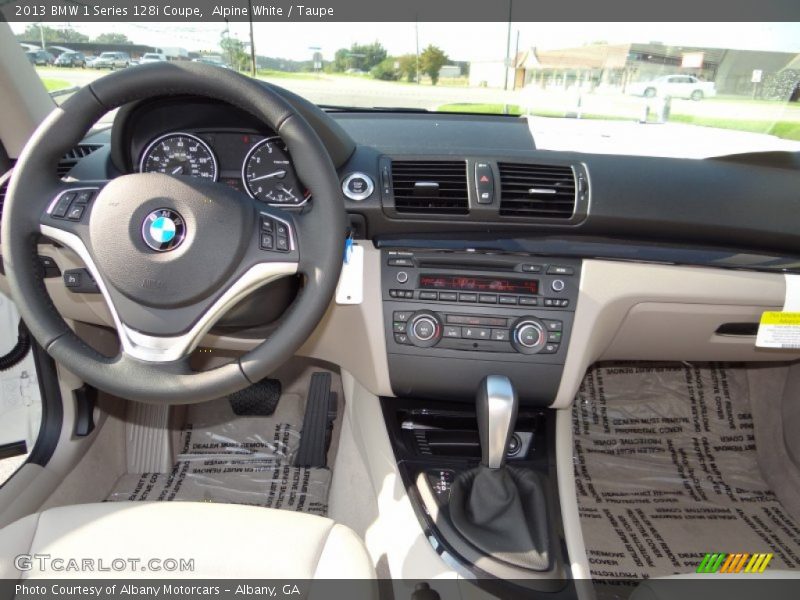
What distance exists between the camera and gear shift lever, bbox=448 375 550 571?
1415mm

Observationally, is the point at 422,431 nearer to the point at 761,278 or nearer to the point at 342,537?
the point at 342,537

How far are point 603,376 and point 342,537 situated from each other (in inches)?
61.2

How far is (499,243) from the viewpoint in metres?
1.59

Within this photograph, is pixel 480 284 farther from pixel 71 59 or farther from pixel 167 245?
pixel 71 59

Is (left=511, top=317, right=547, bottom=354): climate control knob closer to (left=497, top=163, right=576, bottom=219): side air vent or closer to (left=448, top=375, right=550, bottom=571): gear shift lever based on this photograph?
(left=448, top=375, right=550, bottom=571): gear shift lever

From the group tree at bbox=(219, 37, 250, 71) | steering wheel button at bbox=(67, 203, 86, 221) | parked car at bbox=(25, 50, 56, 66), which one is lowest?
steering wheel button at bbox=(67, 203, 86, 221)

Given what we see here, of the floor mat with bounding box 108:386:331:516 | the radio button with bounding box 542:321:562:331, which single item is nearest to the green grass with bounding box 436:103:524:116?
the radio button with bounding box 542:321:562:331

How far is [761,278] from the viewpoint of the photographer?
162 cm

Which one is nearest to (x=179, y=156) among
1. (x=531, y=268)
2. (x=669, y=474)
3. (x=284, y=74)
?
(x=284, y=74)

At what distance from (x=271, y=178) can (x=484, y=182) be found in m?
0.52

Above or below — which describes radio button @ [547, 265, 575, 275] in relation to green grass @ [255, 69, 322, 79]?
below

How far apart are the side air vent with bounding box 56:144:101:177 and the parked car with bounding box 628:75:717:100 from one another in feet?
5.02

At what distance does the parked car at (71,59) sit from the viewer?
61.8 inches
